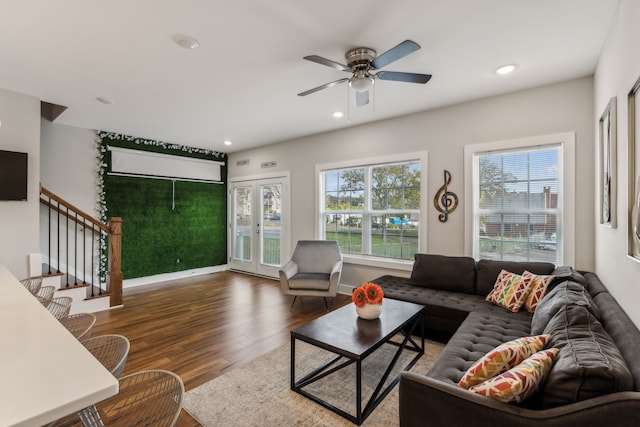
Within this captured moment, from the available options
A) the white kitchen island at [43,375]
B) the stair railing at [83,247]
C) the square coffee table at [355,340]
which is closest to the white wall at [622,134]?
the square coffee table at [355,340]

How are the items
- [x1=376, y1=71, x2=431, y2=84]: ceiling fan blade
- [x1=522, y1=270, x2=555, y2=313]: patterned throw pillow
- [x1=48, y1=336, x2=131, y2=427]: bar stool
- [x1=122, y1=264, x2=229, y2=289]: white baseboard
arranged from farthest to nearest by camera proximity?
1. [x1=122, y1=264, x2=229, y2=289]: white baseboard
2. [x1=522, y1=270, x2=555, y2=313]: patterned throw pillow
3. [x1=376, y1=71, x2=431, y2=84]: ceiling fan blade
4. [x1=48, y1=336, x2=131, y2=427]: bar stool

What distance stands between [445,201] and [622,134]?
2.08m

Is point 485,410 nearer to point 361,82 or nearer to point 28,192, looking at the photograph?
point 361,82

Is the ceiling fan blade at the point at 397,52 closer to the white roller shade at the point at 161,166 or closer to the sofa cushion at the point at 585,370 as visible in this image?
the sofa cushion at the point at 585,370

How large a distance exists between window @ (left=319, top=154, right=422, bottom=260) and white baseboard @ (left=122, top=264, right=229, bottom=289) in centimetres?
296

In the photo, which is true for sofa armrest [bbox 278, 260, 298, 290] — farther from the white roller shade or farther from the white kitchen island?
the white roller shade

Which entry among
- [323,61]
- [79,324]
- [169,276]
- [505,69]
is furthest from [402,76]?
[169,276]

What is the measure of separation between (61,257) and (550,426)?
6104 mm

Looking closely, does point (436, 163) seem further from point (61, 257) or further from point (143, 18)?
point (61, 257)

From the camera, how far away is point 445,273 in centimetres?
354

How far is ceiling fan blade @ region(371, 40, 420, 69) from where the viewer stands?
2098 millimetres

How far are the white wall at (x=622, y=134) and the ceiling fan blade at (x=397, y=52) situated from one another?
116 centimetres

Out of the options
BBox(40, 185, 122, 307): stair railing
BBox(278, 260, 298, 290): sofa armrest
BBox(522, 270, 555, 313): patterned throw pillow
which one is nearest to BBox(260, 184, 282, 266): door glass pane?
BBox(278, 260, 298, 290): sofa armrest

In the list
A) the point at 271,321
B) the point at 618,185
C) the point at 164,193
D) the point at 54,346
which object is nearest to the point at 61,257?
the point at 164,193
